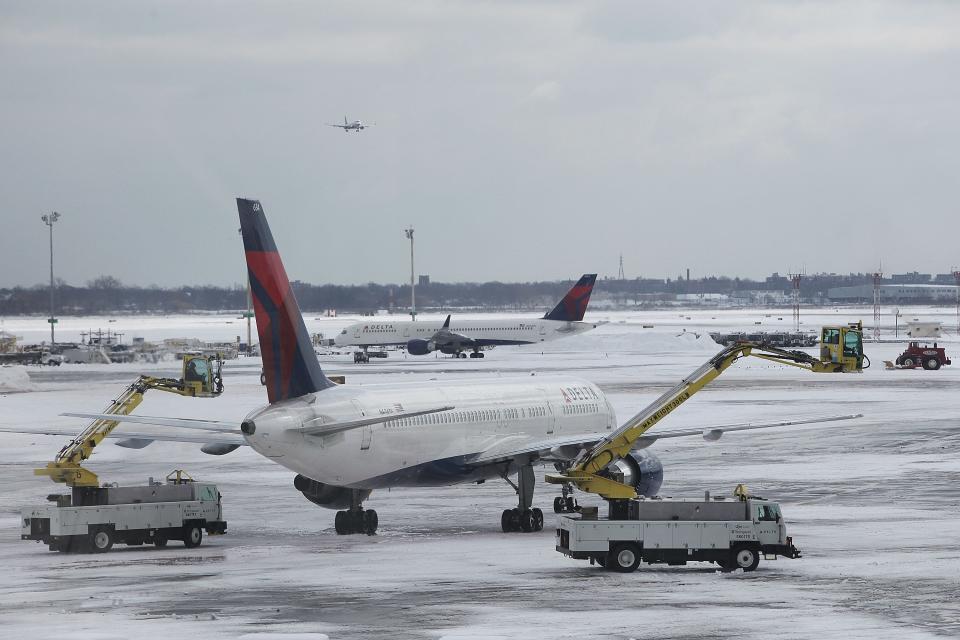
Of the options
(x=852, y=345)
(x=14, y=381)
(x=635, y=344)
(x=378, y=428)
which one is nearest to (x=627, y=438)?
(x=852, y=345)

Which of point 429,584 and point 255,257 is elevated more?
point 255,257

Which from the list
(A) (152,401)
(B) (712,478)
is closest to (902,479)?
(B) (712,478)

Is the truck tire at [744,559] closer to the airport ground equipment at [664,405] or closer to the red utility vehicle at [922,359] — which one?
the airport ground equipment at [664,405]

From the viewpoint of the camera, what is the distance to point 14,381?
94500 millimetres

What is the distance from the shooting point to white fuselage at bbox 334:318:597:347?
149m

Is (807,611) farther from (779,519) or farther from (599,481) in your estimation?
(599,481)

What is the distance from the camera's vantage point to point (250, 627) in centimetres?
2345

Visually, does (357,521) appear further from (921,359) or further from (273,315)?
(921,359)

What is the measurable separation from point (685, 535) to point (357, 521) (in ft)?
34.6

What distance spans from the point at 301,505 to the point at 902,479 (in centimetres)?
1985

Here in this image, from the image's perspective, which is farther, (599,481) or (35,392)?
(35,392)

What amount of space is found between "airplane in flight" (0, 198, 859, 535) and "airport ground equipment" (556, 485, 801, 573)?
6.29 meters

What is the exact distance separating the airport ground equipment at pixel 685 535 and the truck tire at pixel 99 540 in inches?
468

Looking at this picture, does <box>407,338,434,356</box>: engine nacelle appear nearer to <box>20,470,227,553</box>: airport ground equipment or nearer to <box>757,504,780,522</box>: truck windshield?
<box>20,470,227,553</box>: airport ground equipment
